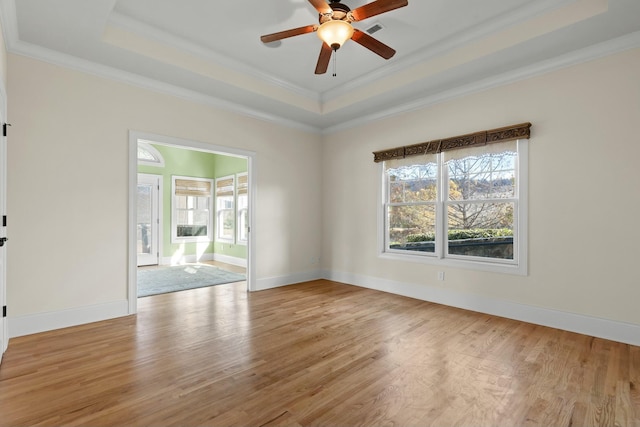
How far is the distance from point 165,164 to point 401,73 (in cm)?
608

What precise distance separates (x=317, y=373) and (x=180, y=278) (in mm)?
4389

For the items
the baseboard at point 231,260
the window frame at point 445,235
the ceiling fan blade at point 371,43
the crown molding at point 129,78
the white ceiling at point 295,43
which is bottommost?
the baseboard at point 231,260

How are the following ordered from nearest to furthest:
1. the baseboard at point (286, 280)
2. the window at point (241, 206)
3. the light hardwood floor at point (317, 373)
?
the light hardwood floor at point (317, 373) → the baseboard at point (286, 280) → the window at point (241, 206)

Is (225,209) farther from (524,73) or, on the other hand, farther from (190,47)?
(524,73)

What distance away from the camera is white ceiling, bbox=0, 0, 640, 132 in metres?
2.88

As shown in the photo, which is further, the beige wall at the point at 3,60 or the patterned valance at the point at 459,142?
the patterned valance at the point at 459,142

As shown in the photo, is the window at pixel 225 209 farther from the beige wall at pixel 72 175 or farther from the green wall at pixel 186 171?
the beige wall at pixel 72 175

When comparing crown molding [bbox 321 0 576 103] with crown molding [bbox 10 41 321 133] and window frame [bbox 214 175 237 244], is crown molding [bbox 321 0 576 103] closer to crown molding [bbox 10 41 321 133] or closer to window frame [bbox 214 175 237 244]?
crown molding [bbox 10 41 321 133]

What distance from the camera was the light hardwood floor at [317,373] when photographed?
1937 mm

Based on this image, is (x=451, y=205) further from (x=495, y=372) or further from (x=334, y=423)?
(x=334, y=423)

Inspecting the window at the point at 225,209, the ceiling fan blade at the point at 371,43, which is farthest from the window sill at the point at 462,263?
the window at the point at 225,209

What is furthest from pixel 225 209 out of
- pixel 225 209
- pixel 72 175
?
pixel 72 175

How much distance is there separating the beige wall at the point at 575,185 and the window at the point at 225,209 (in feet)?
17.0

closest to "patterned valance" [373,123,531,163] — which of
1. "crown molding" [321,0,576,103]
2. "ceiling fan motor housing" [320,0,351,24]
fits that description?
"crown molding" [321,0,576,103]
